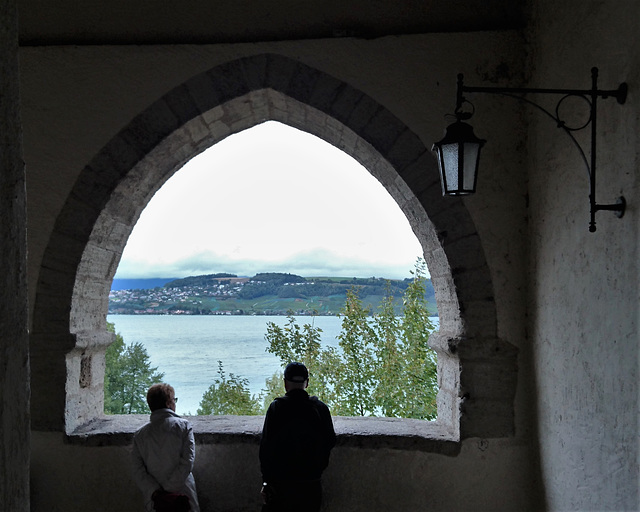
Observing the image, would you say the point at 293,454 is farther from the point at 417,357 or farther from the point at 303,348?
the point at 303,348

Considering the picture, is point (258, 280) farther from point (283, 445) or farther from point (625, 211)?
point (625, 211)

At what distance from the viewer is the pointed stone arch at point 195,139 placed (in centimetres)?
301

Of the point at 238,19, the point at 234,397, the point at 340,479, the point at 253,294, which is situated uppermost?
the point at 238,19

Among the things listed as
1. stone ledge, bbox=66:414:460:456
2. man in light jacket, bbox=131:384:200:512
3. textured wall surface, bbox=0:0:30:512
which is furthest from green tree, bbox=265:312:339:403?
textured wall surface, bbox=0:0:30:512

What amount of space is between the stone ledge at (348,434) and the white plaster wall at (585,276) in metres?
0.54

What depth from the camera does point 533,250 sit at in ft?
9.75

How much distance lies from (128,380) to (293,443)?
20.1ft

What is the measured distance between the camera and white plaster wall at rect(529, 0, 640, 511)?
195cm

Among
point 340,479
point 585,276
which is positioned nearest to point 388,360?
point 340,479

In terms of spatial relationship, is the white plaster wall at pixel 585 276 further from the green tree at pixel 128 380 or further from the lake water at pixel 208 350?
the green tree at pixel 128 380

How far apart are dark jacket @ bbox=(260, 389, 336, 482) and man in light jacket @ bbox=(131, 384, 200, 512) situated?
0.37 m

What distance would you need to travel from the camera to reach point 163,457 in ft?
8.70

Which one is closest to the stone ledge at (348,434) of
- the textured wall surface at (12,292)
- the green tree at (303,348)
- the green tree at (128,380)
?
the textured wall surface at (12,292)

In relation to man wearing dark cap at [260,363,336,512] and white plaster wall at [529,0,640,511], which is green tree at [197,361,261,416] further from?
white plaster wall at [529,0,640,511]
